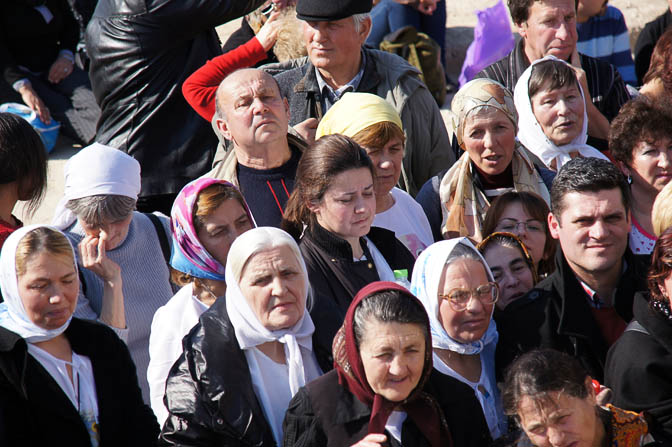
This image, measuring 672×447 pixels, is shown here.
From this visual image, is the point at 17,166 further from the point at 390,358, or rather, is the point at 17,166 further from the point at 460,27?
the point at 460,27

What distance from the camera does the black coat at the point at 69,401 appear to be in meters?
2.87

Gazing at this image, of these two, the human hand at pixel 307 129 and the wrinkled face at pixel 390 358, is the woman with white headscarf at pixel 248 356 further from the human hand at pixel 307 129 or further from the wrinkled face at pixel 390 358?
the human hand at pixel 307 129

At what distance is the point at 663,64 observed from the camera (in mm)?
4973

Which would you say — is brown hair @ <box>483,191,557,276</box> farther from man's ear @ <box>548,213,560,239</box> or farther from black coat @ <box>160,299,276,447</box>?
black coat @ <box>160,299,276,447</box>

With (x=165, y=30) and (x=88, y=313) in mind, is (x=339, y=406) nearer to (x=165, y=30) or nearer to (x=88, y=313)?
(x=88, y=313)

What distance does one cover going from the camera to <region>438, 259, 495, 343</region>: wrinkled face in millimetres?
3193

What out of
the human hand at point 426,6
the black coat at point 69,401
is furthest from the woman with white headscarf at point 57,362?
the human hand at point 426,6

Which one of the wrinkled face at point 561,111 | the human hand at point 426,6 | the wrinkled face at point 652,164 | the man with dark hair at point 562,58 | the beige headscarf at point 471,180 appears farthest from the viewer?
the human hand at point 426,6

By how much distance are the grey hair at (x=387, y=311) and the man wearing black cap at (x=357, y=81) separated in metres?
1.80

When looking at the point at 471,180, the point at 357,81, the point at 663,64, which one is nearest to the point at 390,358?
the point at 471,180

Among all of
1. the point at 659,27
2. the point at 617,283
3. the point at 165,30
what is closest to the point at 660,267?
the point at 617,283

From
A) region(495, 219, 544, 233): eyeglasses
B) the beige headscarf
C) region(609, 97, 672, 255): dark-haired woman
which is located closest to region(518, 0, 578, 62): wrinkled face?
the beige headscarf

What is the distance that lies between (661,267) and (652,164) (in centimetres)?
109

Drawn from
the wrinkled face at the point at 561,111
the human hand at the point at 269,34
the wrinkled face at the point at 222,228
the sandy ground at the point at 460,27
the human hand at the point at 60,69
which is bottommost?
the sandy ground at the point at 460,27
